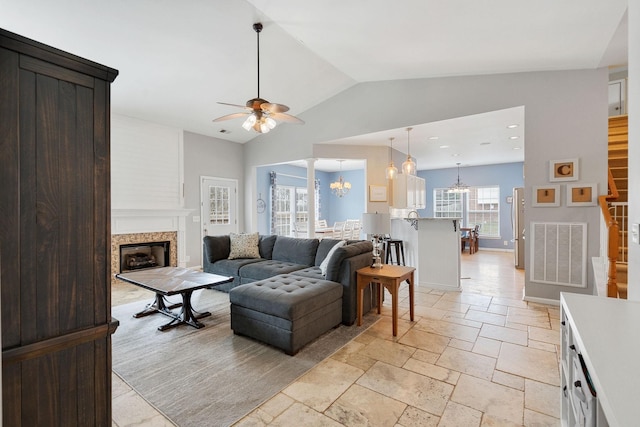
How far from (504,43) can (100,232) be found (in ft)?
13.5

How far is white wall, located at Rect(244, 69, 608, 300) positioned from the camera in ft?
12.3

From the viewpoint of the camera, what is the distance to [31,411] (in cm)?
116

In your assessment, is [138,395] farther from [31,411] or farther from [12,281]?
[12,281]

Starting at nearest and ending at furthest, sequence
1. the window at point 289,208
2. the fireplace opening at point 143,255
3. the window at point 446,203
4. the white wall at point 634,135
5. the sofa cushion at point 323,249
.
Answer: the white wall at point 634,135 < the sofa cushion at point 323,249 < the fireplace opening at point 143,255 < the window at point 289,208 < the window at point 446,203

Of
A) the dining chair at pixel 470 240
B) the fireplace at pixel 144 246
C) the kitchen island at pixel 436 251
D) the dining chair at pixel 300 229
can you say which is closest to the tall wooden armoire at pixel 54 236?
the kitchen island at pixel 436 251

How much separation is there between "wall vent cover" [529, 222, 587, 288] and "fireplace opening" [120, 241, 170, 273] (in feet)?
21.1

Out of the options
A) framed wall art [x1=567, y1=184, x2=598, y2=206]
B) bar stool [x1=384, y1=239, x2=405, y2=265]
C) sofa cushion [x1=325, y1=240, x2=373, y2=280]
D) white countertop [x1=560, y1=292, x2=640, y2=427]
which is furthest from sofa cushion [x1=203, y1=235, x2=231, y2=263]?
framed wall art [x1=567, y1=184, x2=598, y2=206]

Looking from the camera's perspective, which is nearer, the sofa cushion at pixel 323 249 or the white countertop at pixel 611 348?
the white countertop at pixel 611 348

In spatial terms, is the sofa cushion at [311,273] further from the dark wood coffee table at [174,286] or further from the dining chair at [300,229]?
the dining chair at [300,229]

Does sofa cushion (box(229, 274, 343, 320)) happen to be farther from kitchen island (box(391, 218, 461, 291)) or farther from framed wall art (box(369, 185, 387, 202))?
framed wall art (box(369, 185, 387, 202))

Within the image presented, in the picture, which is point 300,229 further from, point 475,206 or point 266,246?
point 475,206

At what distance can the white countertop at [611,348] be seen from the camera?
760 millimetres

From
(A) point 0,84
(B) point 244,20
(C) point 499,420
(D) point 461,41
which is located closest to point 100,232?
(A) point 0,84

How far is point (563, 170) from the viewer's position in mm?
3879
